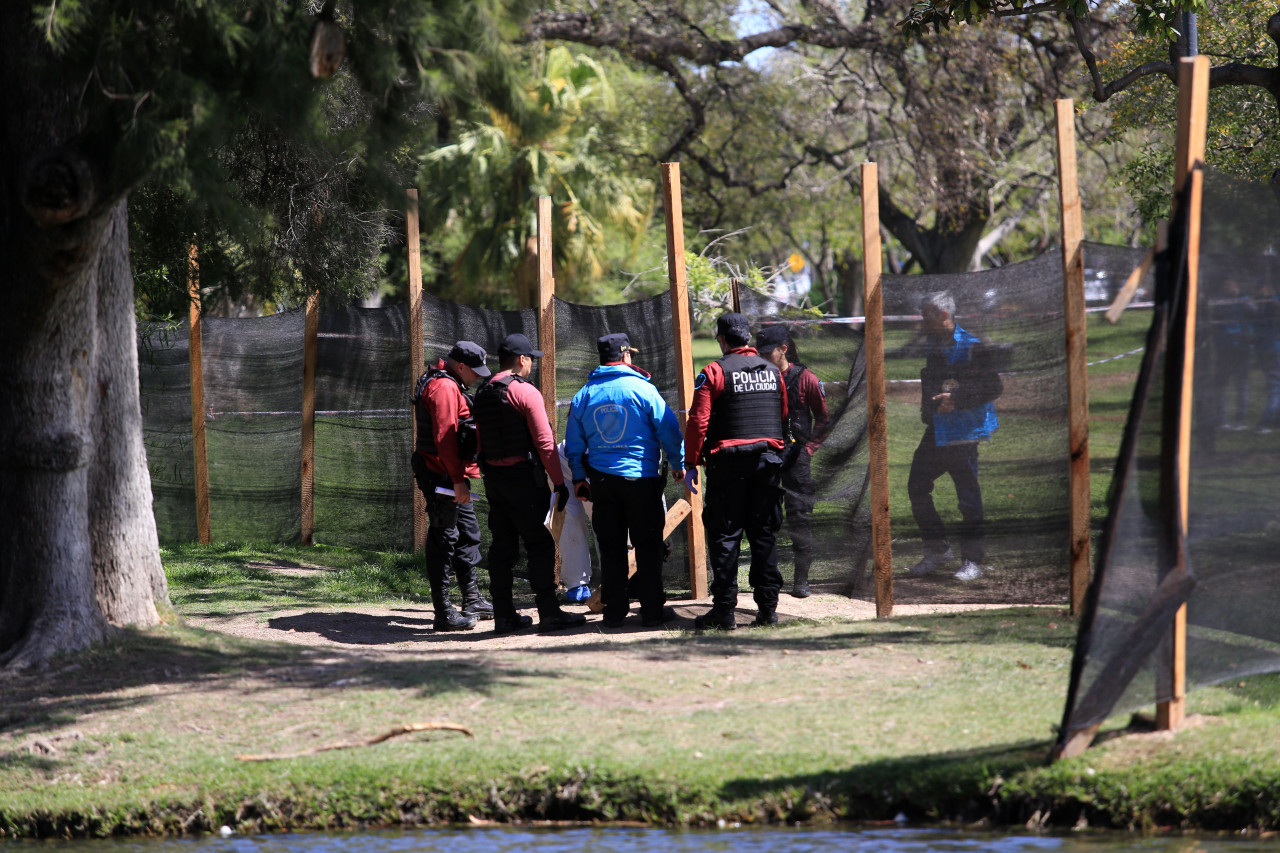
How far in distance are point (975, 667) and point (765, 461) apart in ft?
6.26

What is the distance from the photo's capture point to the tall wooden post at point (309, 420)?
474 inches

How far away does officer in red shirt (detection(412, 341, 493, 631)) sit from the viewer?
876 centimetres

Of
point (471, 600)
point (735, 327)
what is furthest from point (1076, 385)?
point (471, 600)

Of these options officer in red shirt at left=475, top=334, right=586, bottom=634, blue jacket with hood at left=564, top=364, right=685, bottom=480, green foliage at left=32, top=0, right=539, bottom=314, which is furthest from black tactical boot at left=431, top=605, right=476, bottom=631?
green foliage at left=32, top=0, right=539, bottom=314

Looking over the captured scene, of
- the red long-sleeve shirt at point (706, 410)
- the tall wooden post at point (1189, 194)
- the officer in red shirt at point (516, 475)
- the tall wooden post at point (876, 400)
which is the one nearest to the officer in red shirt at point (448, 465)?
the officer in red shirt at point (516, 475)

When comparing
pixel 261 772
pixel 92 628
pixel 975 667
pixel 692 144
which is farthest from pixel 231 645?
pixel 692 144

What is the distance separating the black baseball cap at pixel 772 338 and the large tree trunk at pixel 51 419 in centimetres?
395

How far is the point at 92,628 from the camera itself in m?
6.93

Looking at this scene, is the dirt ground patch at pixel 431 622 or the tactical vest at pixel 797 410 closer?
Answer: the dirt ground patch at pixel 431 622

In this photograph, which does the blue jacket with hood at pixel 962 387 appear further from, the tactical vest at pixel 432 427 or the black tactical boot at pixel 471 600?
the black tactical boot at pixel 471 600

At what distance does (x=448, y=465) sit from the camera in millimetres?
8750

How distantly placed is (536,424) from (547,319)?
182cm

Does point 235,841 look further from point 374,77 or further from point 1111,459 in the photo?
point 1111,459

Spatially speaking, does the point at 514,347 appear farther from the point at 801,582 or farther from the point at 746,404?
the point at 801,582
